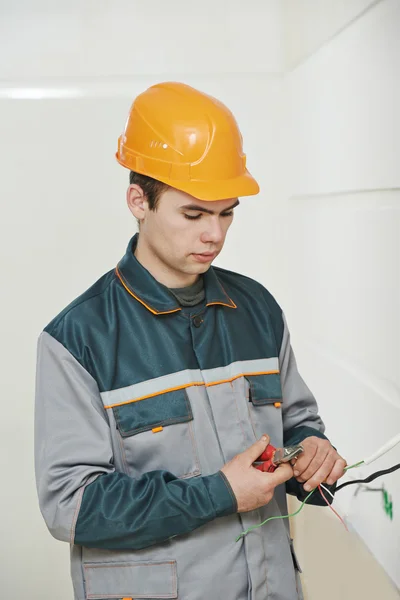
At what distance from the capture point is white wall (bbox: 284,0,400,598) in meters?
2.00

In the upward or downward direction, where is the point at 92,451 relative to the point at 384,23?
downward

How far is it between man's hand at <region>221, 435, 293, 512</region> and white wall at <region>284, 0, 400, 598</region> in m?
0.73

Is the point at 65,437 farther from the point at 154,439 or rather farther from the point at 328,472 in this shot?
the point at 328,472

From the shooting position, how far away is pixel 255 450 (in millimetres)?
1326

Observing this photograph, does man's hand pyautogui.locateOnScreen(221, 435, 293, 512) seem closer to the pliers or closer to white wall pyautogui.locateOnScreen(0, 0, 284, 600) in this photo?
the pliers

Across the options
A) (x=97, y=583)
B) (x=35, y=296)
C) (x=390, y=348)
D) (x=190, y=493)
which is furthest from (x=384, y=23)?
(x=35, y=296)

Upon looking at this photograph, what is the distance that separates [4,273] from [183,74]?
1.05 meters

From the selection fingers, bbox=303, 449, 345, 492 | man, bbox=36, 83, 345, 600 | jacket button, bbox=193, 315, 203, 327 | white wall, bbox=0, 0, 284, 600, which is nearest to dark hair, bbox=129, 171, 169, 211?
man, bbox=36, 83, 345, 600

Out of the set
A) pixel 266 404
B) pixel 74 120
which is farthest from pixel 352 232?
pixel 74 120

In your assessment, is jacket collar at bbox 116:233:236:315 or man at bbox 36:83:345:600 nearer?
man at bbox 36:83:345:600

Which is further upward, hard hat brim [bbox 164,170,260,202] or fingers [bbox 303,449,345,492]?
hard hat brim [bbox 164,170,260,202]

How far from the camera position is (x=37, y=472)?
4.49 ft

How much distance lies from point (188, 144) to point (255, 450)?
569 mm

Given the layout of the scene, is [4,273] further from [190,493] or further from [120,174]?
[190,493]
